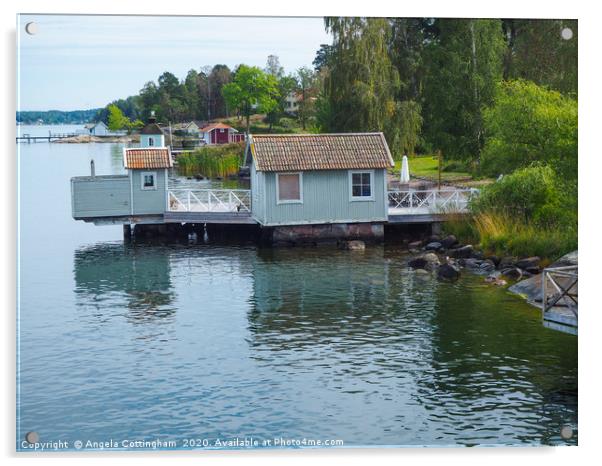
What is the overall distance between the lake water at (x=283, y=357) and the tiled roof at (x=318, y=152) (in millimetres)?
3688

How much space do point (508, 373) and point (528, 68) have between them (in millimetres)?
12044

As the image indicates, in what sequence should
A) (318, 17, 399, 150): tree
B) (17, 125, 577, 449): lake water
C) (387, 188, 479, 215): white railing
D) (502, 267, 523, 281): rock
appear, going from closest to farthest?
(17, 125, 577, 449): lake water → (502, 267, 523, 281): rock → (387, 188, 479, 215): white railing → (318, 17, 399, 150): tree

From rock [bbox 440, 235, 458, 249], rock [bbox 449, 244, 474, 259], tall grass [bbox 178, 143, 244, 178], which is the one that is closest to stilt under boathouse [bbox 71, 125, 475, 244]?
rock [bbox 440, 235, 458, 249]

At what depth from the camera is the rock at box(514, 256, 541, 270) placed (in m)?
24.6

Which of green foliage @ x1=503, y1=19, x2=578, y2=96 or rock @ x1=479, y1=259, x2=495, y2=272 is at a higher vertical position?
green foliage @ x1=503, y1=19, x2=578, y2=96

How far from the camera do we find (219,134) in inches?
1587

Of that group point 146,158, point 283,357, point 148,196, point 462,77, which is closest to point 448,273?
point 283,357

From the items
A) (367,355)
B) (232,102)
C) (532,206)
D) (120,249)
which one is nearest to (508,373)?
(367,355)

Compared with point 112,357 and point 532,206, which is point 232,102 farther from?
point 112,357

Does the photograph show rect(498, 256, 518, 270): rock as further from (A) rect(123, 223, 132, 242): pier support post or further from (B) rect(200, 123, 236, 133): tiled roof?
(B) rect(200, 123, 236, 133): tiled roof

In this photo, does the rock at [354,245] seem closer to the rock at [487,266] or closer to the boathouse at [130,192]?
the rock at [487,266]

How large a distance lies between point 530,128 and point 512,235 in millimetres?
2919

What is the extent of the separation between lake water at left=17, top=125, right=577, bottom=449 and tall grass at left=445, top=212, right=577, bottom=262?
1961 millimetres

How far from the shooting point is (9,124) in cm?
1447
